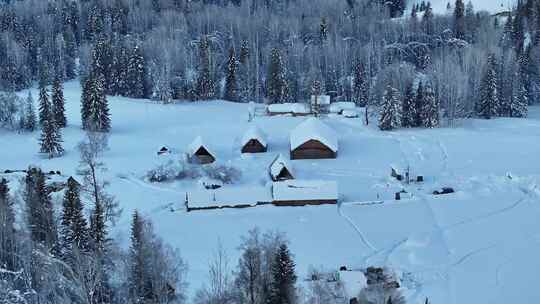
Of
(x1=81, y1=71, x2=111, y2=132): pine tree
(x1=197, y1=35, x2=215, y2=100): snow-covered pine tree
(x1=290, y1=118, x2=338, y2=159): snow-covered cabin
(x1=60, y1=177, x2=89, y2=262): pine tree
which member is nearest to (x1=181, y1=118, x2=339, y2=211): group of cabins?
(x1=290, y1=118, x2=338, y2=159): snow-covered cabin

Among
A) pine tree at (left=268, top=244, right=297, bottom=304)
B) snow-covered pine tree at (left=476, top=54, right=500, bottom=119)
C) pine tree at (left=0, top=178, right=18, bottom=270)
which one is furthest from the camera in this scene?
snow-covered pine tree at (left=476, top=54, right=500, bottom=119)

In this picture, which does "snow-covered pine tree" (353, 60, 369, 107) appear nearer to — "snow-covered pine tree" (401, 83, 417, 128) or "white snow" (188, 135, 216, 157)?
"snow-covered pine tree" (401, 83, 417, 128)

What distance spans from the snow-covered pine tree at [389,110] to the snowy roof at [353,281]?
30.9 metres

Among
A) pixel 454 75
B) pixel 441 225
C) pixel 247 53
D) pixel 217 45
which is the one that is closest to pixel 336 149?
pixel 441 225

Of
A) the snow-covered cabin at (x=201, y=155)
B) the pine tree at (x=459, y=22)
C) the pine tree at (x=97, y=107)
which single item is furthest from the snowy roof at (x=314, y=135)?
the pine tree at (x=459, y=22)

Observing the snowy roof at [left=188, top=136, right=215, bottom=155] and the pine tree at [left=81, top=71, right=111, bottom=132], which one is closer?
the snowy roof at [left=188, top=136, right=215, bottom=155]

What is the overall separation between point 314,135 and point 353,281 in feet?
70.9

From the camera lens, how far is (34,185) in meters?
32.6

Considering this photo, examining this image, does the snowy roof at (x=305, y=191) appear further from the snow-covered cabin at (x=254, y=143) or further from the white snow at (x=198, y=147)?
the snow-covered cabin at (x=254, y=143)

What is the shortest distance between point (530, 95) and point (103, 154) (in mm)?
50566

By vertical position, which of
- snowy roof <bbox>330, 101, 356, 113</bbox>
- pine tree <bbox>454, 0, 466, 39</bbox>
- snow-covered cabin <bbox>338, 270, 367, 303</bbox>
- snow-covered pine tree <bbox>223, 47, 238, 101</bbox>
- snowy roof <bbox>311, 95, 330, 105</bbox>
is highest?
pine tree <bbox>454, 0, 466, 39</bbox>

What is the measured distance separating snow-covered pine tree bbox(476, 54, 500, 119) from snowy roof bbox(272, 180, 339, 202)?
3191 cm

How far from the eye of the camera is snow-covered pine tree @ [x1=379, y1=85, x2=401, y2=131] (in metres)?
57.1

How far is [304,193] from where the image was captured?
38.6 m
